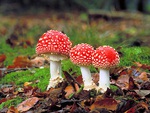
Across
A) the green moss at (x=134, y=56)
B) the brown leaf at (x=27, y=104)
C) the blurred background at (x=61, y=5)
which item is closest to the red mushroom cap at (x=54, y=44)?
the brown leaf at (x=27, y=104)

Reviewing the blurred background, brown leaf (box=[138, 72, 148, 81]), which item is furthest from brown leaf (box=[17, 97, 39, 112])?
the blurred background

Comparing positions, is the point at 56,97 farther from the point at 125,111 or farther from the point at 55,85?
the point at 125,111

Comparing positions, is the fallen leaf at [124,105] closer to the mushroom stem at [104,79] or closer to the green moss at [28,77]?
the mushroom stem at [104,79]

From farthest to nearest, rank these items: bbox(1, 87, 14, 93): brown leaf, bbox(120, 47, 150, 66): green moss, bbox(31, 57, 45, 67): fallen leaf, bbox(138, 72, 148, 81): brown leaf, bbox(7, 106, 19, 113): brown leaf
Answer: bbox(31, 57, 45, 67): fallen leaf, bbox(120, 47, 150, 66): green moss, bbox(1, 87, 14, 93): brown leaf, bbox(138, 72, 148, 81): brown leaf, bbox(7, 106, 19, 113): brown leaf

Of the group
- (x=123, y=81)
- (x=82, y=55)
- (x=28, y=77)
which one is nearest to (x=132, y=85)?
(x=123, y=81)

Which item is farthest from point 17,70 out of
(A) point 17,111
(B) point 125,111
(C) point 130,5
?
(C) point 130,5

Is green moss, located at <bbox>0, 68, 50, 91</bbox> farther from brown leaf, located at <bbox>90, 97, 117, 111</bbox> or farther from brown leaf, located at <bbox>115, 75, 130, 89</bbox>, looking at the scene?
brown leaf, located at <bbox>90, 97, 117, 111</bbox>

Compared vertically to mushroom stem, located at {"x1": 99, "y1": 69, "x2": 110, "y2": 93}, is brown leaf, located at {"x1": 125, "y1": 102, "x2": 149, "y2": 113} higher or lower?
lower

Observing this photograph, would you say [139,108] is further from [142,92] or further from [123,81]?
[123,81]
